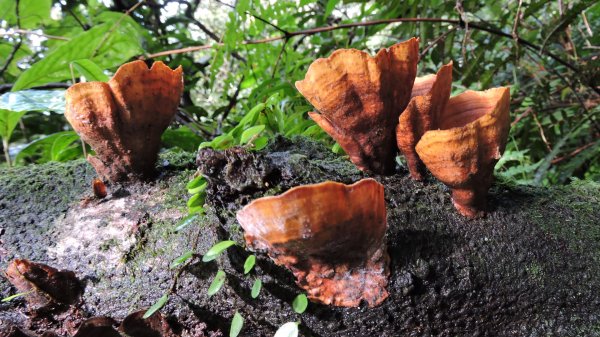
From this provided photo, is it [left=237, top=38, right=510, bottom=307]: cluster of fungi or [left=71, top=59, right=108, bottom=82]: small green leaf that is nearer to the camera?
[left=237, top=38, right=510, bottom=307]: cluster of fungi

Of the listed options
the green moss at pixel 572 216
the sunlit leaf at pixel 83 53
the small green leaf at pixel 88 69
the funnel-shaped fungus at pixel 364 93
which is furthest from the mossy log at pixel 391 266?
the sunlit leaf at pixel 83 53

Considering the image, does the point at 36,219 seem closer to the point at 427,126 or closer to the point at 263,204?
the point at 263,204

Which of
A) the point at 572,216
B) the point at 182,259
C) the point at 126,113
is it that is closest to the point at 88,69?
the point at 126,113

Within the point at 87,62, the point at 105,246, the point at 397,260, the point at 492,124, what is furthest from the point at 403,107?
the point at 87,62

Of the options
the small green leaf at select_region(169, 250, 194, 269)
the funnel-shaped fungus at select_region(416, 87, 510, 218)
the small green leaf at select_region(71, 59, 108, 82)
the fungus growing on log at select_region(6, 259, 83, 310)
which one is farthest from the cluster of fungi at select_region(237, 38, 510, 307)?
the small green leaf at select_region(71, 59, 108, 82)

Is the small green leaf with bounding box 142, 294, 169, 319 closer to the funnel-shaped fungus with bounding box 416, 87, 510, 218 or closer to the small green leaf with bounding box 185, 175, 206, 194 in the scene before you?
the small green leaf with bounding box 185, 175, 206, 194
